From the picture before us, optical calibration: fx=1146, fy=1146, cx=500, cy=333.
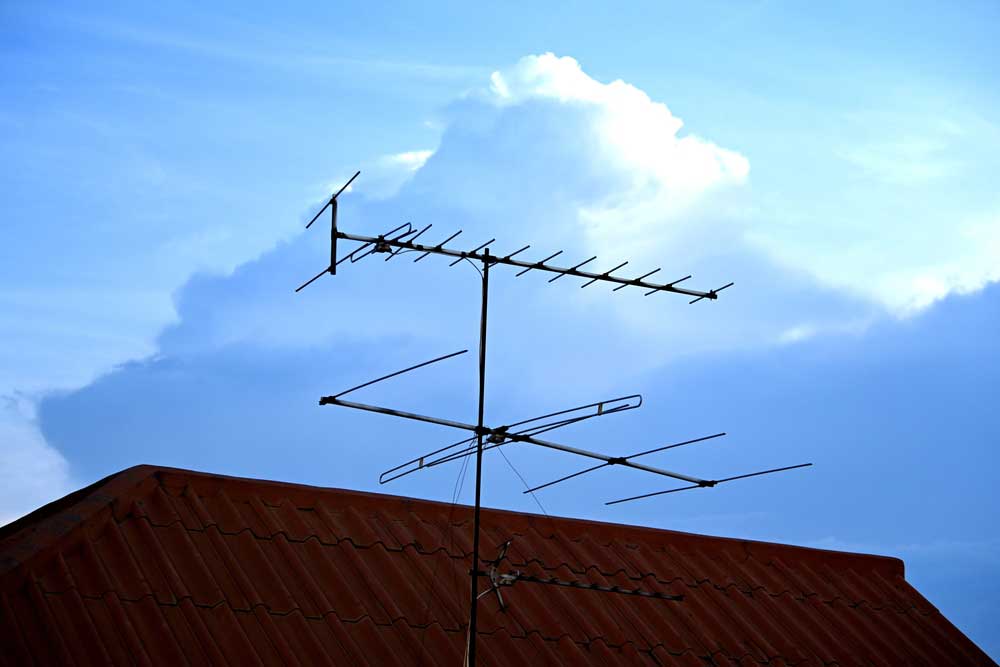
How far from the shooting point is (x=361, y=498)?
9.84 m

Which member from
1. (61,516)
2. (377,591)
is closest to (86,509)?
(61,516)

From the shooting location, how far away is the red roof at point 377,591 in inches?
293

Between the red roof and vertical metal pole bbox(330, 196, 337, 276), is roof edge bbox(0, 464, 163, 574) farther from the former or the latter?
vertical metal pole bbox(330, 196, 337, 276)

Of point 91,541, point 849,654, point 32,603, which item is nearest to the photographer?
point 32,603

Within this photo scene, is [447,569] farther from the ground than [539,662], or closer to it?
farther from the ground

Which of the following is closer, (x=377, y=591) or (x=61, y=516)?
(x=61, y=516)

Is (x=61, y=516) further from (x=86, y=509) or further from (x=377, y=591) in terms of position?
(x=377, y=591)

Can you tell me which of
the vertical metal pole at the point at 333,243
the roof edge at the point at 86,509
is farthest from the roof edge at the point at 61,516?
the vertical metal pole at the point at 333,243

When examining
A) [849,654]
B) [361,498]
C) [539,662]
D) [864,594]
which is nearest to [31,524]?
[361,498]

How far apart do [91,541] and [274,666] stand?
160 centimetres

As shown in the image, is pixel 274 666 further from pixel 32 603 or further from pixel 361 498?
pixel 361 498

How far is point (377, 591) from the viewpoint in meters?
8.73

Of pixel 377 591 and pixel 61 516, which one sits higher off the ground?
pixel 61 516

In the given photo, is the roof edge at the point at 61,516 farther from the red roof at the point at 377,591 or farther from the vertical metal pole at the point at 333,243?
the vertical metal pole at the point at 333,243
